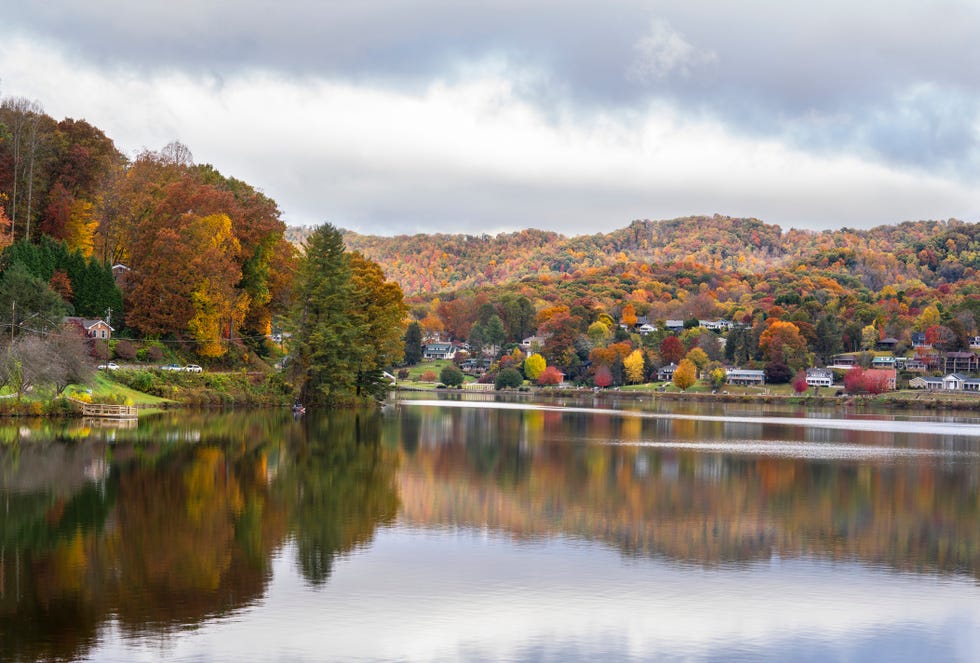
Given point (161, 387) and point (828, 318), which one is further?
point (828, 318)

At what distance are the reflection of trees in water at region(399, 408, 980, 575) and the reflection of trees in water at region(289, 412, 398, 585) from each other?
932 millimetres

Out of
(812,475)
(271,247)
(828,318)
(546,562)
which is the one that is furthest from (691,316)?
(546,562)

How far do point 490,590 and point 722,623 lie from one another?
161 inches

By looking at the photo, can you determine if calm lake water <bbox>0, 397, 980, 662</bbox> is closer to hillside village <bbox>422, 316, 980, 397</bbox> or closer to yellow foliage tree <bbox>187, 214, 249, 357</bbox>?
yellow foliage tree <bbox>187, 214, 249, 357</bbox>

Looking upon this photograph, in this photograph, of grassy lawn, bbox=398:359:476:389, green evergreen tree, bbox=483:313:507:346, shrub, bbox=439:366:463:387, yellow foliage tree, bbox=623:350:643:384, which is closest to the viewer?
yellow foliage tree, bbox=623:350:643:384

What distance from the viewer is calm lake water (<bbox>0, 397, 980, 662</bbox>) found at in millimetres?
14633

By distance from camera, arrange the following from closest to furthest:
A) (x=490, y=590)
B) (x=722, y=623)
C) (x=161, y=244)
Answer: (x=722, y=623)
(x=490, y=590)
(x=161, y=244)

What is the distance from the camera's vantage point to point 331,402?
68188mm

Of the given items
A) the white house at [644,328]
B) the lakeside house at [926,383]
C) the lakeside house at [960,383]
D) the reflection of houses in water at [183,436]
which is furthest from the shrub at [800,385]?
the reflection of houses in water at [183,436]

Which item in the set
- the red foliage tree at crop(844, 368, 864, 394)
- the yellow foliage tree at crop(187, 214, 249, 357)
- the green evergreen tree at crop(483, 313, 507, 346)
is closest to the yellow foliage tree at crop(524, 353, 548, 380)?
the green evergreen tree at crop(483, 313, 507, 346)

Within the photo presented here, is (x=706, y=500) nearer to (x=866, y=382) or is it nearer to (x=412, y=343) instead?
(x=866, y=382)

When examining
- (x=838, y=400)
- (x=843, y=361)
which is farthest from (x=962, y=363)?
(x=838, y=400)

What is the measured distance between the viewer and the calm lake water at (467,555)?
1463 cm

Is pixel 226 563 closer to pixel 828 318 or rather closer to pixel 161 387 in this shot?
pixel 161 387
